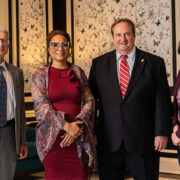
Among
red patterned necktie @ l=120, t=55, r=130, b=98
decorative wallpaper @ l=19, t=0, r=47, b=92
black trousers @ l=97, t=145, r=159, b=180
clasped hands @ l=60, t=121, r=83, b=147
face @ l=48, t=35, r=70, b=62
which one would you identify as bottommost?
black trousers @ l=97, t=145, r=159, b=180

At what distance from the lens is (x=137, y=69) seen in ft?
8.61

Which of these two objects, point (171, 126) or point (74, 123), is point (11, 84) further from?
point (171, 126)

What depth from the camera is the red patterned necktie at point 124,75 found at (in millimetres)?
2607

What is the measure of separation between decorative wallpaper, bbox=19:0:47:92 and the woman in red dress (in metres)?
3.04

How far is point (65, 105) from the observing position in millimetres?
2562

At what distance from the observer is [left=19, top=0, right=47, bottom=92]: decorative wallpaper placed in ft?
18.3

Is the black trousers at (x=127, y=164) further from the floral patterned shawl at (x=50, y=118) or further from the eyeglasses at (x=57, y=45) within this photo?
the eyeglasses at (x=57, y=45)

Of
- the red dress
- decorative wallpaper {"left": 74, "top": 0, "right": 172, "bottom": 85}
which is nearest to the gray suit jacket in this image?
the red dress

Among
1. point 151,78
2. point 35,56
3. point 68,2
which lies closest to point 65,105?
point 151,78

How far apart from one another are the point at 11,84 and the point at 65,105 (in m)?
0.41

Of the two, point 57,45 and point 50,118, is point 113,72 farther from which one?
point 50,118

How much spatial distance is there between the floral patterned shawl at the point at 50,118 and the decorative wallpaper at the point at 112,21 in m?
2.74

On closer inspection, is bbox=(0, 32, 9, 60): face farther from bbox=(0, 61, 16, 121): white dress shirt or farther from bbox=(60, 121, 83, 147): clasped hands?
bbox=(60, 121, 83, 147): clasped hands

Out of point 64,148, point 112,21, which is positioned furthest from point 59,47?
point 112,21
